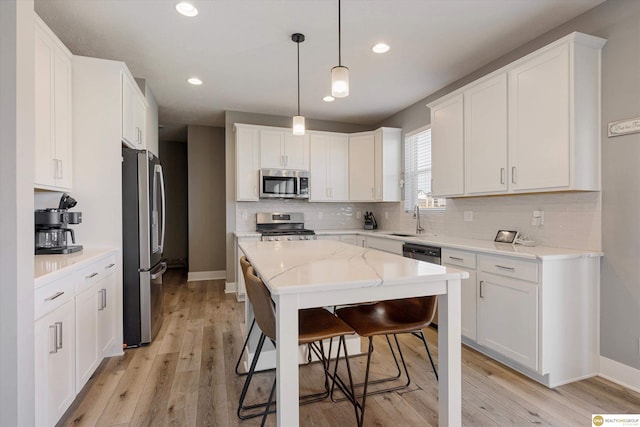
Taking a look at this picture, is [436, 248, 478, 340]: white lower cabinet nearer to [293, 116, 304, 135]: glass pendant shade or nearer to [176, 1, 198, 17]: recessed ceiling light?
[293, 116, 304, 135]: glass pendant shade

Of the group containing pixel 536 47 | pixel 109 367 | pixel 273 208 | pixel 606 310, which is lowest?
pixel 109 367

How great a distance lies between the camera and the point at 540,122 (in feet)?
8.08

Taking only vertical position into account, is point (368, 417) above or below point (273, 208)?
below

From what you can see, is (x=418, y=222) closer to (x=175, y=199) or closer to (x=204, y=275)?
(x=204, y=275)

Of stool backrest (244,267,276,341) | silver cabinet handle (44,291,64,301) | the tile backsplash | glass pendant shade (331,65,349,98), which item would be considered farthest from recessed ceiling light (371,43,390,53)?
silver cabinet handle (44,291,64,301)

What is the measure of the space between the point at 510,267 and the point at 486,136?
1.22 metres

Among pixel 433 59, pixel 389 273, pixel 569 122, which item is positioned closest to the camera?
pixel 389 273

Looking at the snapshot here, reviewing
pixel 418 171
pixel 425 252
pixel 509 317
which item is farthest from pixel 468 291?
pixel 418 171

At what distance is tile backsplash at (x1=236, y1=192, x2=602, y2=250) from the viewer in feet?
8.05

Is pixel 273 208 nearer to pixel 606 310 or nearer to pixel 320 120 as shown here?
pixel 320 120

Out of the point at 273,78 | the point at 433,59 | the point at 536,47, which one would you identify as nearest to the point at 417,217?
the point at 433,59

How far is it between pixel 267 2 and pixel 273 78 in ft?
4.38

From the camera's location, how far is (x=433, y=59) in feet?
10.6

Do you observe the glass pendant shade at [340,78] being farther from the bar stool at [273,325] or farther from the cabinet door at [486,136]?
the cabinet door at [486,136]
